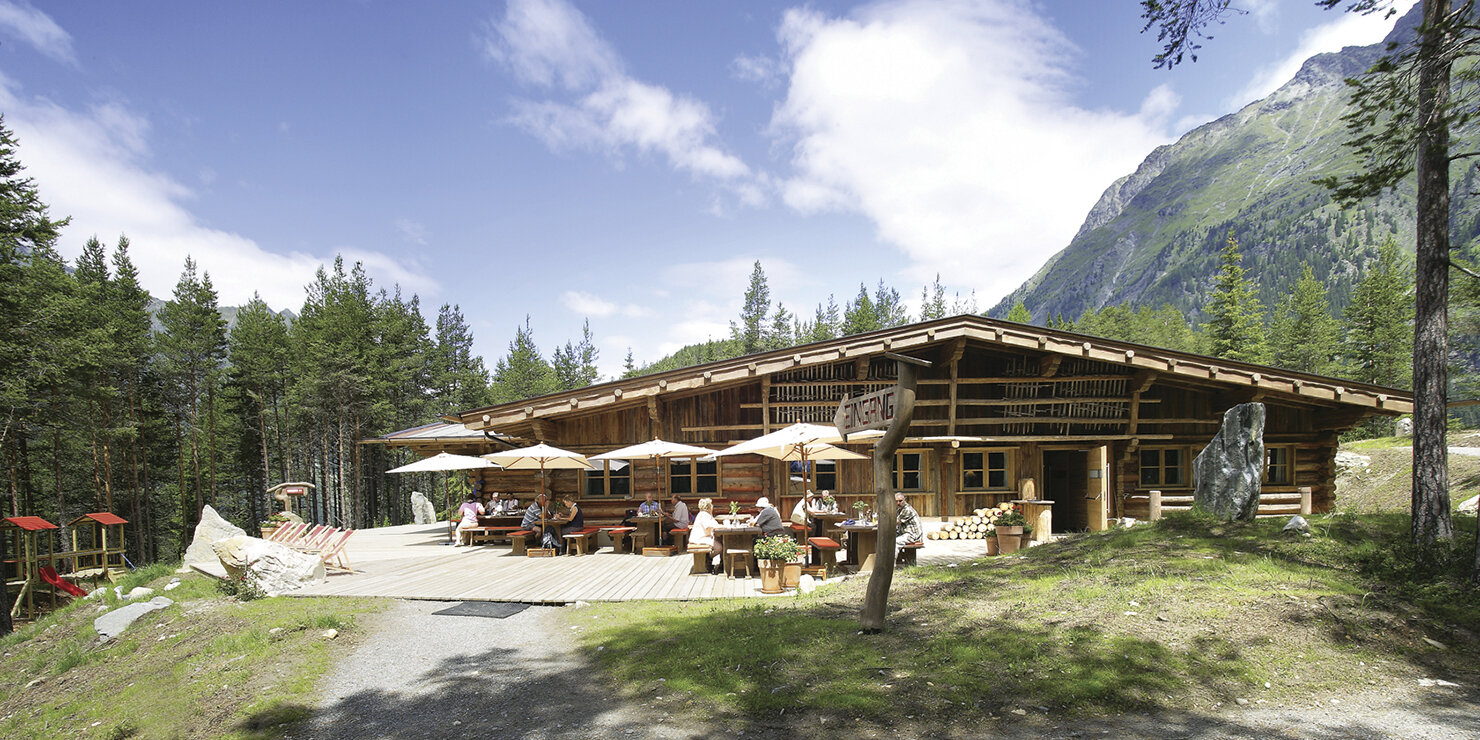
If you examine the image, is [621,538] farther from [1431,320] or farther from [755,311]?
[755,311]

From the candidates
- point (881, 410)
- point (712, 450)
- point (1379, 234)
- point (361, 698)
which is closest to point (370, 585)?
point (361, 698)

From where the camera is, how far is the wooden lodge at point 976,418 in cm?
1404

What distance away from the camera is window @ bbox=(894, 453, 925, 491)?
15.1 m

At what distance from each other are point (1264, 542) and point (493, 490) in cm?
1524

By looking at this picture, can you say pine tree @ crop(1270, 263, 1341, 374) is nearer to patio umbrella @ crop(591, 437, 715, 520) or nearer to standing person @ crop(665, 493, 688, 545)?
patio umbrella @ crop(591, 437, 715, 520)

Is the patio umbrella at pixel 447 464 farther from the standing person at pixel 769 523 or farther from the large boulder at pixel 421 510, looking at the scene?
the large boulder at pixel 421 510

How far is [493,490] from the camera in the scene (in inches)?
616

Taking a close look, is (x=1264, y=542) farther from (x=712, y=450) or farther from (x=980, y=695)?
(x=712, y=450)

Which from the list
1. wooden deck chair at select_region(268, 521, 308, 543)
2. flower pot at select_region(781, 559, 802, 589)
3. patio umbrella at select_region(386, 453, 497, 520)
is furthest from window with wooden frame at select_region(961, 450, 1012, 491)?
wooden deck chair at select_region(268, 521, 308, 543)

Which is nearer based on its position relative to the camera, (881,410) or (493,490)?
(881,410)

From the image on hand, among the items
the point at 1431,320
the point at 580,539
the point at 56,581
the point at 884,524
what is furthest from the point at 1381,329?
the point at 56,581

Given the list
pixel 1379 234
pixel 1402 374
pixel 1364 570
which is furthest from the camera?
pixel 1379 234

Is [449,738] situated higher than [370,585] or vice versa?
[449,738]

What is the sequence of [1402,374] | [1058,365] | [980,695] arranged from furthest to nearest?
[1402,374] < [1058,365] < [980,695]
